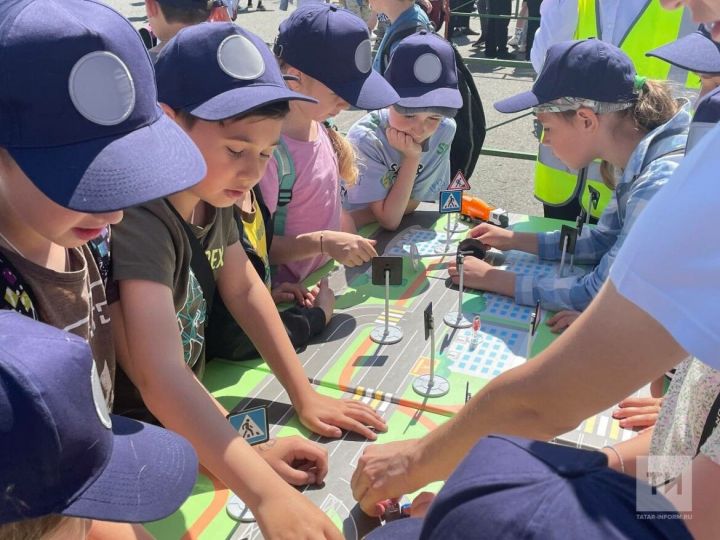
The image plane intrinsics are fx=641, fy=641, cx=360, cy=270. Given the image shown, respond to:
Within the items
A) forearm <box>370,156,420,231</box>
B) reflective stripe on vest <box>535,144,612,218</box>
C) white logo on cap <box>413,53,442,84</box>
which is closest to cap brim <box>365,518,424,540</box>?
forearm <box>370,156,420,231</box>

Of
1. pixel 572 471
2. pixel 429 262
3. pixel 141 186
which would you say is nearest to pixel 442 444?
pixel 572 471

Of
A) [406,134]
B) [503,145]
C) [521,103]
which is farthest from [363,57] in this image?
[503,145]

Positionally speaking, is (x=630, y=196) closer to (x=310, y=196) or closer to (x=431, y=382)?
(x=431, y=382)

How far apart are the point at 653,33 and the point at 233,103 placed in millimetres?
1767

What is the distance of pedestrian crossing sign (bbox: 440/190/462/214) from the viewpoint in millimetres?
1890

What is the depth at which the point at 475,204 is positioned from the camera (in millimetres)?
2098

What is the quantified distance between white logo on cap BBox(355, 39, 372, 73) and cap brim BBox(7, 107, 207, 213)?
973 mm

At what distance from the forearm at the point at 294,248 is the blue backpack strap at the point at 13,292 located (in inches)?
37.2

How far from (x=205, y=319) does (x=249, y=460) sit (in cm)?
42

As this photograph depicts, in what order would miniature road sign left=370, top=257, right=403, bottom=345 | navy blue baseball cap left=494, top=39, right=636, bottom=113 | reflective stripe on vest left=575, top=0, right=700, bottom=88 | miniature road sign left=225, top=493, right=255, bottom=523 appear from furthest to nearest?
reflective stripe on vest left=575, top=0, right=700, bottom=88 < navy blue baseball cap left=494, top=39, right=636, bottom=113 < miniature road sign left=370, top=257, right=403, bottom=345 < miniature road sign left=225, top=493, right=255, bottom=523

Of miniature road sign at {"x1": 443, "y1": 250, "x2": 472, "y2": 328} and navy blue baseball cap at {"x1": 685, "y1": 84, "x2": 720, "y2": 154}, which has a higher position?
navy blue baseball cap at {"x1": 685, "y1": 84, "x2": 720, "y2": 154}

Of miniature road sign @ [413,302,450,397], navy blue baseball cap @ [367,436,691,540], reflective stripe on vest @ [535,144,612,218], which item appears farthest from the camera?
reflective stripe on vest @ [535,144,612,218]

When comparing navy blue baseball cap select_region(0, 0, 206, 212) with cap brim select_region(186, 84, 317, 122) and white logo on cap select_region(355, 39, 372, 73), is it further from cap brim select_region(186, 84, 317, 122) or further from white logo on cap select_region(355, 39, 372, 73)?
white logo on cap select_region(355, 39, 372, 73)

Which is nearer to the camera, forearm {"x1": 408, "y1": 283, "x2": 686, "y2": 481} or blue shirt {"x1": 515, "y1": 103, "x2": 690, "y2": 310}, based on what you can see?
forearm {"x1": 408, "y1": 283, "x2": 686, "y2": 481}
